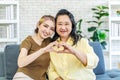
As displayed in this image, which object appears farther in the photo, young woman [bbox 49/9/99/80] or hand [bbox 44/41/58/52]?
young woman [bbox 49/9/99/80]

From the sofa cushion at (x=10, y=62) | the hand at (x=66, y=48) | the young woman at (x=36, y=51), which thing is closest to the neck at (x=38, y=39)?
the young woman at (x=36, y=51)

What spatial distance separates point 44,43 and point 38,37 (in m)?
0.08

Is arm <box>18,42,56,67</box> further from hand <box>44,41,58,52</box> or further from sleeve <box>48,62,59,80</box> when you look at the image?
sleeve <box>48,62,59,80</box>

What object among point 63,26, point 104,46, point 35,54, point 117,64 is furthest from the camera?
point 117,64

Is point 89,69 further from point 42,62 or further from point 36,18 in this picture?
point 36,18

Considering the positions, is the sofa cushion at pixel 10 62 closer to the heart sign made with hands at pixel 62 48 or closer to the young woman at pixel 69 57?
the young woman at pixel 69 57

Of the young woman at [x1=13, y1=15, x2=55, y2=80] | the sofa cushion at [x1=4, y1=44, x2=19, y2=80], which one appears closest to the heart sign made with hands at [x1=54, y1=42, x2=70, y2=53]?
the young woman at [x1=13, y1=15, x2=55, y2=80]

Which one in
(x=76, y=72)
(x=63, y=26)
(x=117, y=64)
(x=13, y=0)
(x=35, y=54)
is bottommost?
(x=117, y=64)

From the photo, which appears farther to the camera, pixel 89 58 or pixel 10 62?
pixel 10 62

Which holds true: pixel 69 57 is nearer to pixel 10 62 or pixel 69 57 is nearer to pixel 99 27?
pixel 10 62

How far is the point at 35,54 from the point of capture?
2027 millimetres

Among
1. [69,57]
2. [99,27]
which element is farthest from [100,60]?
[99,27]

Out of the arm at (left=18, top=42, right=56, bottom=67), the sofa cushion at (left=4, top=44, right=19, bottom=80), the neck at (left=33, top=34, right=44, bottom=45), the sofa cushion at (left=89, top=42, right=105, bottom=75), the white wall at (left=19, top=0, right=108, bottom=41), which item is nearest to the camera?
the arm at (left=18, top=42, right=56, bottom=67)

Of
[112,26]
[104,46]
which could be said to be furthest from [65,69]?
[112,26]
